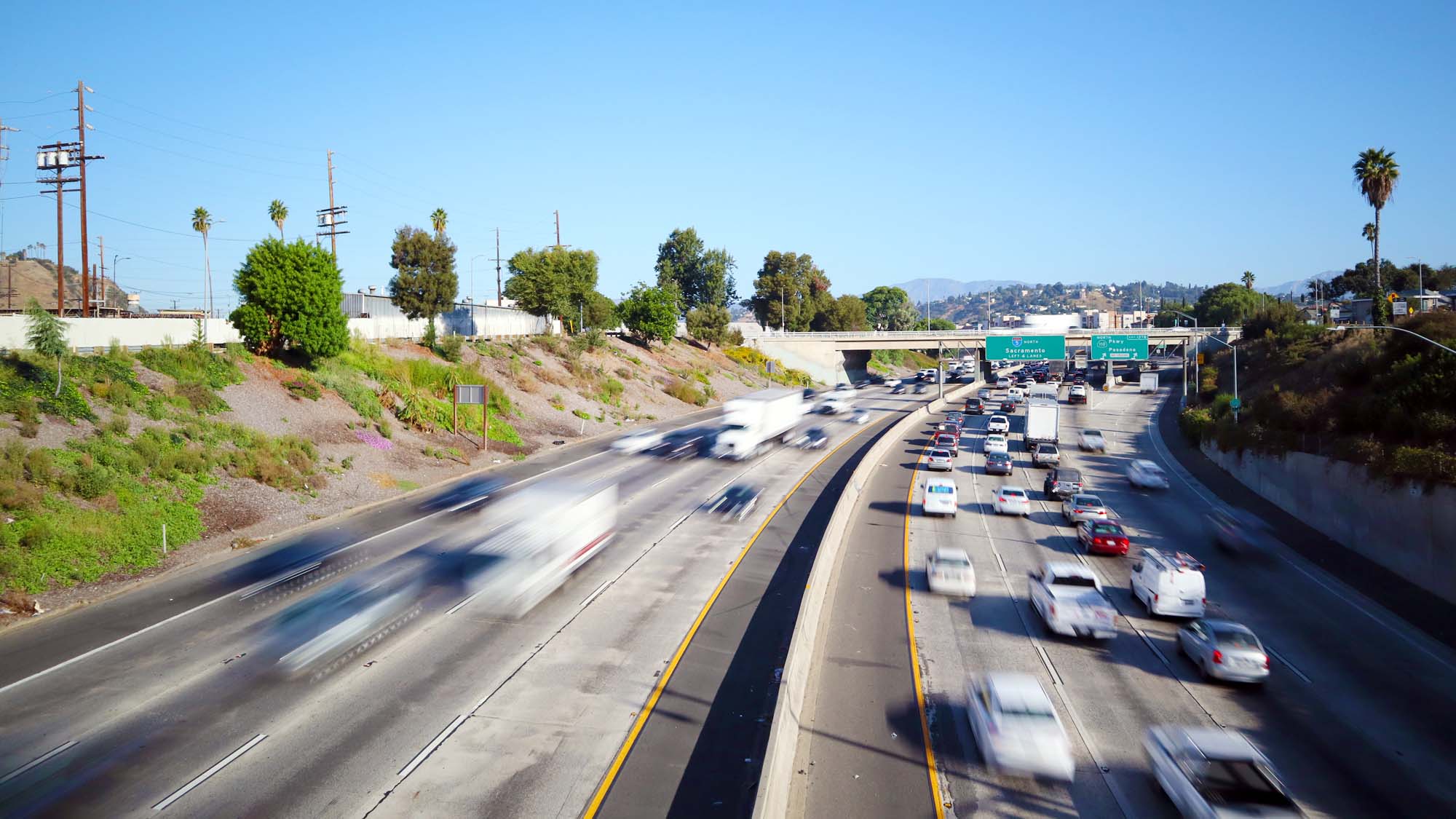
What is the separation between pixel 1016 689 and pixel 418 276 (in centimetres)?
5995

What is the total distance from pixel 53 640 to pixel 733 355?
308 feet

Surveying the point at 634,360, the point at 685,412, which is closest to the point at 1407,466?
the point at 685,412

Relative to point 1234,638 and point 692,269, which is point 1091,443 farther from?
point 692,269

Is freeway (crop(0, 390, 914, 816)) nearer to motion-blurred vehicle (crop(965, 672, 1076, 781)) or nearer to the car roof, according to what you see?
motion-blurred vehicle (crop(965, 672, 1076, 781))

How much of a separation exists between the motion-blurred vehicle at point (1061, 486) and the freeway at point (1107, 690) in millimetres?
7820

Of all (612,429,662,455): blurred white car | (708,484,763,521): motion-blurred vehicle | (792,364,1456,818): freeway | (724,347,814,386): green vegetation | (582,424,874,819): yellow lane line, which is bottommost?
(792,364,1456,818): freeway

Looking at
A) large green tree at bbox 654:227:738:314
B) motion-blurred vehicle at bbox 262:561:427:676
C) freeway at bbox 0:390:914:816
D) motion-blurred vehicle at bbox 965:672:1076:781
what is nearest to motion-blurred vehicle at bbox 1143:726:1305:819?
motion-blurred vehicle at bbox 965:672:1076:781

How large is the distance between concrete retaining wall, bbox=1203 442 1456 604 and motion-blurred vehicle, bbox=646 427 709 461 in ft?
103

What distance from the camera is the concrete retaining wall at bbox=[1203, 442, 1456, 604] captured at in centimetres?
2555

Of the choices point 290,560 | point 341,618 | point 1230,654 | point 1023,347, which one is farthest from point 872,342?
point 341,618

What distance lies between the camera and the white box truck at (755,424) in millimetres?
52219

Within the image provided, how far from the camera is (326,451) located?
39688mm

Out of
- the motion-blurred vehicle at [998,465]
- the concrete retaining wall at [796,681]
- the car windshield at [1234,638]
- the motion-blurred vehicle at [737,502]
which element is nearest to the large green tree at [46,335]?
the motion-blurred vehicle at [737,502]

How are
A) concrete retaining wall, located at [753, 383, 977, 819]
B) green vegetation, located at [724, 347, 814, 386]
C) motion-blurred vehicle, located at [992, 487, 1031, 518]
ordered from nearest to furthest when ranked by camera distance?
1. concrete retaining wall, located at [753, 383, 977, 819]
2. motion-blurred vehicle, located at [992, 487, 1031, 518]
3. green vegetation, located at [724, 347, 814, 386]
